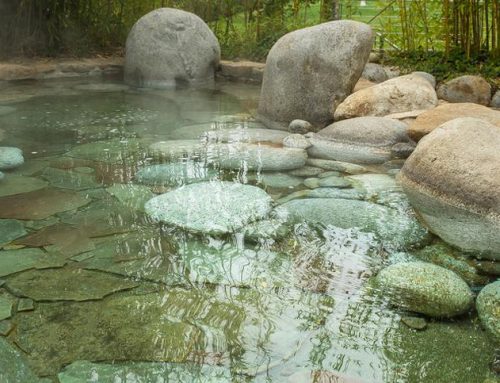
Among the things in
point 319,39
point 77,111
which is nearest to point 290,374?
point 319,39

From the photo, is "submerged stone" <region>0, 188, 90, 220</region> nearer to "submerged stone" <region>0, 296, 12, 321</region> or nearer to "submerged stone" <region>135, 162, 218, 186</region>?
"submerged stone" <region>135, 162, 218, 186</region>

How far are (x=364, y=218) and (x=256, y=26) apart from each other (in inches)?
233

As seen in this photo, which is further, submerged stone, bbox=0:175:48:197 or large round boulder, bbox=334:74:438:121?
large round boulder, bbox=334:74:438:121

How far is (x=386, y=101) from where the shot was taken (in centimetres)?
498

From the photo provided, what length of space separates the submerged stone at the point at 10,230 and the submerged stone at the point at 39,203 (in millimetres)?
67

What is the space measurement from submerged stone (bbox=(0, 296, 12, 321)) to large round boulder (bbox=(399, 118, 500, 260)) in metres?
1.98

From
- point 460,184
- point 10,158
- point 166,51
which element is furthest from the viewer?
point 166,51

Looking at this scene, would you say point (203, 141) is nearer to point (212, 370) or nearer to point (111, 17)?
point (212, 370)

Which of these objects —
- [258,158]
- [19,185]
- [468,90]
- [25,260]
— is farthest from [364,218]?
[468,90]

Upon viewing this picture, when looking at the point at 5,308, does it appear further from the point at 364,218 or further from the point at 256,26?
the point at 256,26

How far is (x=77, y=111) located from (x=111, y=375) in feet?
14.1

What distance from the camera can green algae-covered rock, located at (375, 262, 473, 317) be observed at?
2182 millimetres

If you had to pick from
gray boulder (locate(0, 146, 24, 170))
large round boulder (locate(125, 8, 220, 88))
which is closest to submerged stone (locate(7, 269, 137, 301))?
gray boulder (locate(0, 146, 24, 170))

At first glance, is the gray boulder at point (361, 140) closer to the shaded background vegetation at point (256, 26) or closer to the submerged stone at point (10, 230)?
the shaded background vegetation at point (256, 26)
